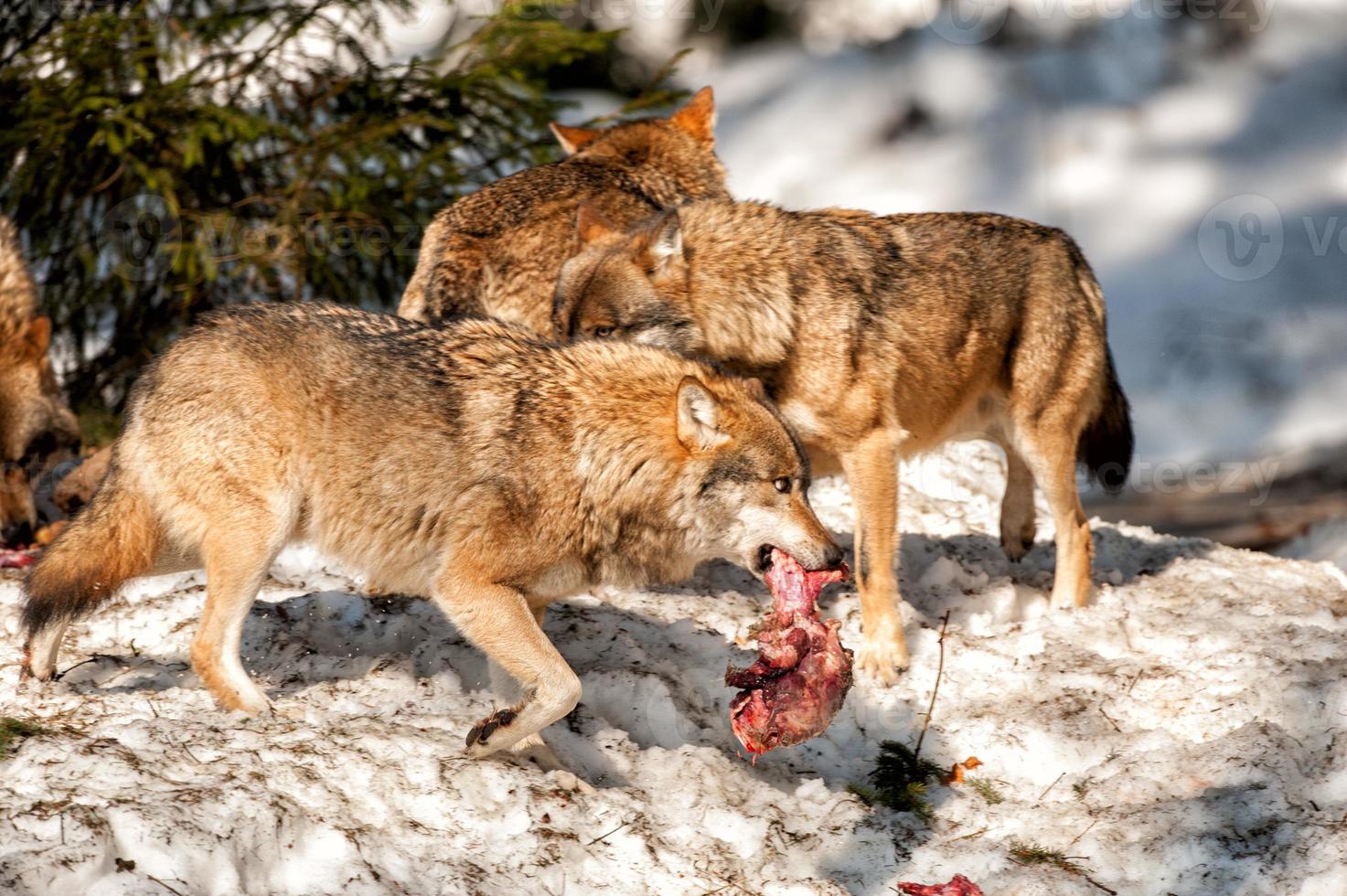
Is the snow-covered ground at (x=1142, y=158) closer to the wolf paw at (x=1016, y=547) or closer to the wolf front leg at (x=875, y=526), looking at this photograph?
the wolf paw at (x=1016, y=547)

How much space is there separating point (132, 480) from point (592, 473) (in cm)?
162

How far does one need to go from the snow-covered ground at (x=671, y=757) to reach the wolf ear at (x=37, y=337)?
6.17 feet

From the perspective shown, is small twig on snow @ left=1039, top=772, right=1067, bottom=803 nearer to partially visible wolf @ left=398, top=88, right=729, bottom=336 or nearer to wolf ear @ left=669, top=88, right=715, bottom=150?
partially visible wolf @ left=398, top=88, right=729, bottom=336

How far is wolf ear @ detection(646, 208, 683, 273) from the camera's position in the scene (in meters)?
5.77

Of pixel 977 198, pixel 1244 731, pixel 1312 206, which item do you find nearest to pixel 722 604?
pixel 1244 731

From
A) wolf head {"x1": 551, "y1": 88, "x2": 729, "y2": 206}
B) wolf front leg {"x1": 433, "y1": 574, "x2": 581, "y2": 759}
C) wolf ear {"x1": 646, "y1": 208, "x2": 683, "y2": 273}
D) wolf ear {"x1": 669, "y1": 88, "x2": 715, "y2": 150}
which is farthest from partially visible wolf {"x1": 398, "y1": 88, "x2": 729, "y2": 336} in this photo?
wolf front leg {"x1": 433, "y1": 574, "x2": 581, "y2": 759}

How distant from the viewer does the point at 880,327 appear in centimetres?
600

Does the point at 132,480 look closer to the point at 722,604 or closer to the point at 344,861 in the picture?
the point at 344,861

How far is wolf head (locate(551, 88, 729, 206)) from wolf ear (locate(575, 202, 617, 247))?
970mm

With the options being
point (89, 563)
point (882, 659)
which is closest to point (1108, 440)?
point (882, 659)

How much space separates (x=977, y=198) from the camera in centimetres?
1445

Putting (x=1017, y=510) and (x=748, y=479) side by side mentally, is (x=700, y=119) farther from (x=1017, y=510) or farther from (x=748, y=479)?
(x=748, y=479)

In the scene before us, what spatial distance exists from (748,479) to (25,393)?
14.6 feet

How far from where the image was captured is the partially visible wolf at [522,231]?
6.20 metres
